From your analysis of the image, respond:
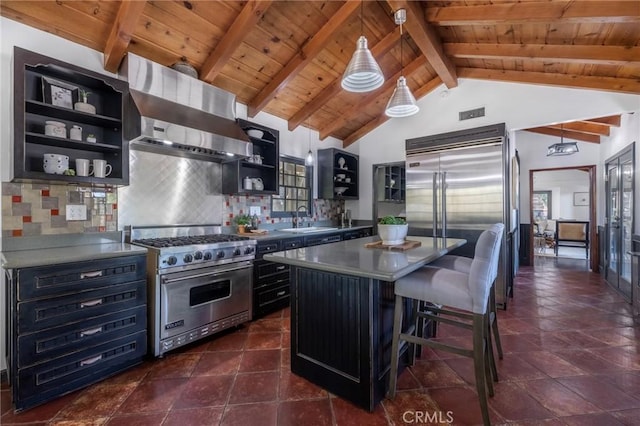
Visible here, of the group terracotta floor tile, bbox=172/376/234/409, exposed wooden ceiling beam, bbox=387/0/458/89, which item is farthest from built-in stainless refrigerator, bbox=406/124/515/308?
terracotta floor tile, bbox=172/376/234/409

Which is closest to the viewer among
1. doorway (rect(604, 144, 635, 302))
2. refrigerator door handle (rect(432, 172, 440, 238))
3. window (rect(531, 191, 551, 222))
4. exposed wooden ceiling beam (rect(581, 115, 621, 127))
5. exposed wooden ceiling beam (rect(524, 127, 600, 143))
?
doorway (rect(604, 144, 635, 302))

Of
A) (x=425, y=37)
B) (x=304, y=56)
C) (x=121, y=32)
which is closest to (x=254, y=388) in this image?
(x=121, y=32)

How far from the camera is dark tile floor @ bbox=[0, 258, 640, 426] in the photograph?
1651mm

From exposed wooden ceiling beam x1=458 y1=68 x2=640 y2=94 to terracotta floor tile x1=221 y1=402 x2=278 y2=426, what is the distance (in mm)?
4508

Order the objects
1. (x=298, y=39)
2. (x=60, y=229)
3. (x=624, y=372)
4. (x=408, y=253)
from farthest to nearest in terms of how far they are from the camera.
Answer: (x=298, y=39) → (x=60, y=229) → (x=624, y=372) → (x=408, y=253)

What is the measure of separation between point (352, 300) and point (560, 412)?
1.41m

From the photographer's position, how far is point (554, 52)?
9.34ft

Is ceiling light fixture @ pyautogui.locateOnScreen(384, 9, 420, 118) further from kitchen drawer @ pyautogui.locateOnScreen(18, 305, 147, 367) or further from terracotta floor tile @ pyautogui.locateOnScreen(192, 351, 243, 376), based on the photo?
kitchen drawer @ pyautogui.locateOnScreen(18, 305, 147, 367)

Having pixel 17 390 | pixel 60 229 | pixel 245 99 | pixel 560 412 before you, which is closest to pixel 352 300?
pixel 560 412

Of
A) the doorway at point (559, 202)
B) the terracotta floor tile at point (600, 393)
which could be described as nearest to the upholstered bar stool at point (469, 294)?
the terracotta floor tile at point (600, 393)

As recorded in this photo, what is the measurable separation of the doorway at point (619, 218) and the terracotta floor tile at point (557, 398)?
2927 millimetres

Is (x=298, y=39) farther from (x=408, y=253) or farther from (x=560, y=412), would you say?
(x=560, y=412)

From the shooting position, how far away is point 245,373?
2109 millimetres

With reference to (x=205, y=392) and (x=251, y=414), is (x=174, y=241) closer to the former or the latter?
(x=205, y=392)
